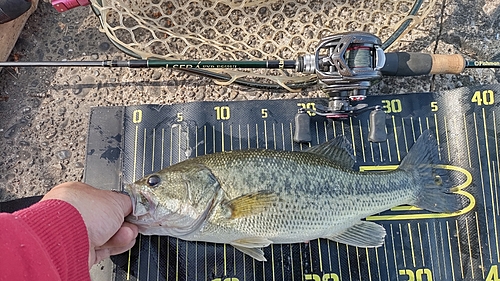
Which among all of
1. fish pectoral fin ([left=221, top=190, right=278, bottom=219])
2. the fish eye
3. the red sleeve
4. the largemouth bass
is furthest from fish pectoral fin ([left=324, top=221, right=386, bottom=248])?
the red sleeve

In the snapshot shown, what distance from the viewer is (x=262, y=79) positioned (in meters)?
3.19

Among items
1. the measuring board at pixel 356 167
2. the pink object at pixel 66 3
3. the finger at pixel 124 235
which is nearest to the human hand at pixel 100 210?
the finger at pixel 124 235

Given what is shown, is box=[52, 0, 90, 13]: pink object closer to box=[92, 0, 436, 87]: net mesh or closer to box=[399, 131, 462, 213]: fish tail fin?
box=[92, 0, 436, 87]: net mesh

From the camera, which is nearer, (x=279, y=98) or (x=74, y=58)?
(x=279, y=98)

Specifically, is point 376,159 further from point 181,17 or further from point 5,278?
point 5,278

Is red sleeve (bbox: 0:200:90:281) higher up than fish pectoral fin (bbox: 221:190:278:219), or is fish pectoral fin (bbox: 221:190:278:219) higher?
red sleeve (bbox: 0:200:90:281)

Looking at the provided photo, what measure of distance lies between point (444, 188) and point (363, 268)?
2.63ft

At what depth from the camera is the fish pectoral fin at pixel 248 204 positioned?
7.91 ft

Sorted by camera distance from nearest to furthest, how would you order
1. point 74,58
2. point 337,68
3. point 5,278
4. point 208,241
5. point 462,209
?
point 5,278 < point 337,68 < point 208,241 < point 462,209 < point 74,58

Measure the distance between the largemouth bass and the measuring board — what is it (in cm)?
27

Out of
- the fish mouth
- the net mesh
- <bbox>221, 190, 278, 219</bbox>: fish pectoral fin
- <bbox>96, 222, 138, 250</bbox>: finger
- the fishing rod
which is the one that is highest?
the net mesh

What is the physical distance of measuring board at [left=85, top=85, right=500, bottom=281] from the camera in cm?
282

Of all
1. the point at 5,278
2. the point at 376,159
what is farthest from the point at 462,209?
the point at 5,278

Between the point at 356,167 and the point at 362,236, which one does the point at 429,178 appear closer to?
the point at 356,167
